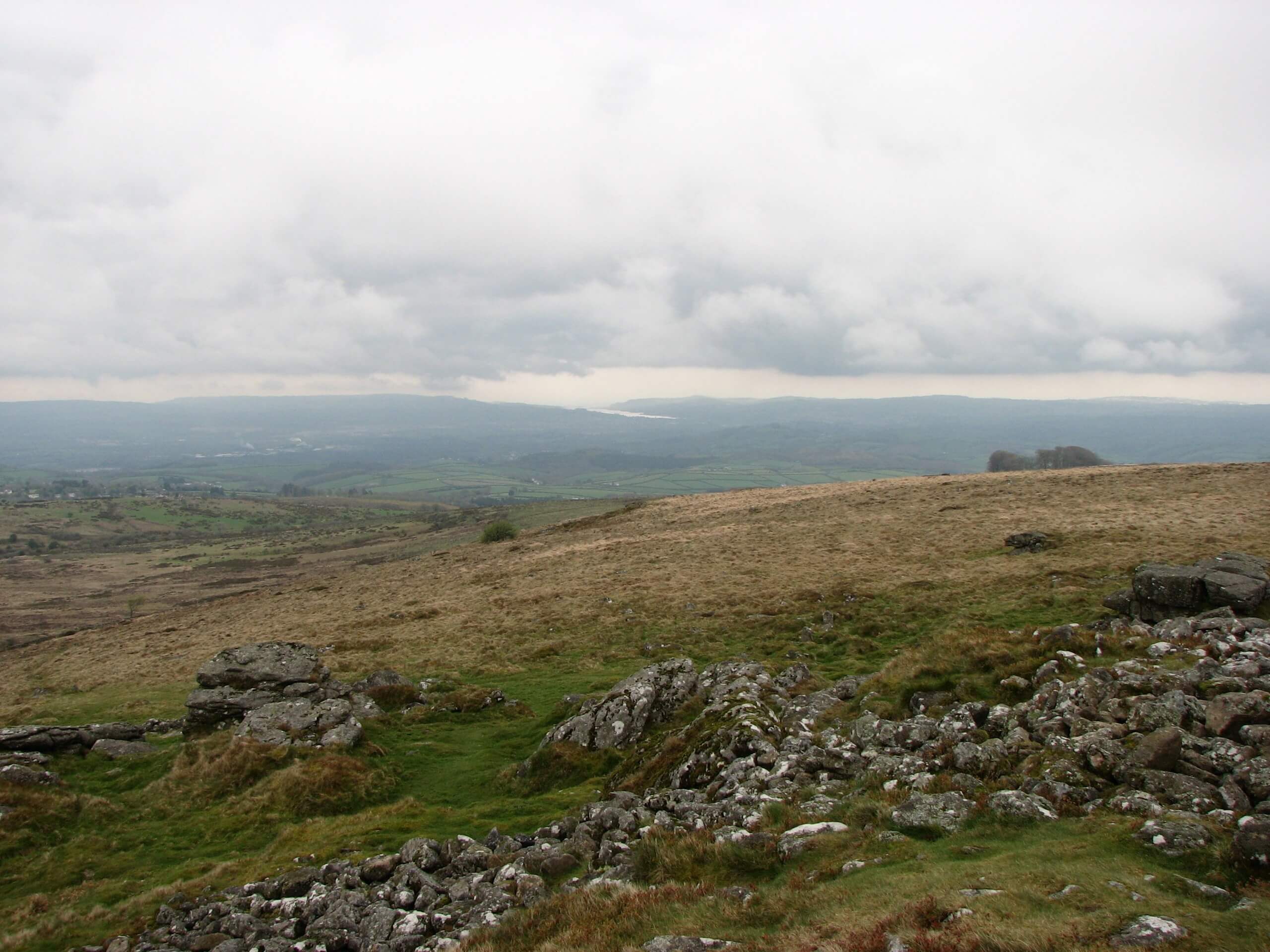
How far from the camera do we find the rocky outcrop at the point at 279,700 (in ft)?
67.6

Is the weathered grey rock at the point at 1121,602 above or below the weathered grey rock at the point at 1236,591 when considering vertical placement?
below

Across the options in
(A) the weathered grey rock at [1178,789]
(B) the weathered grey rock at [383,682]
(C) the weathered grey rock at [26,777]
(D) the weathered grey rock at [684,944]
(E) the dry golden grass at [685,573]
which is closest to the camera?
(D) the weathered grey rock at [684,944]

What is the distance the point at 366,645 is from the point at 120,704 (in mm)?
10738

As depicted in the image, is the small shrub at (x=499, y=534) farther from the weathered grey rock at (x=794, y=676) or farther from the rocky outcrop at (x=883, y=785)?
the rocky outcrop at (x=883, y=785)

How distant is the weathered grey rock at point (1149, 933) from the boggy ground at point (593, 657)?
306 mm

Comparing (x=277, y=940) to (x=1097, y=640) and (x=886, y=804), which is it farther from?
(x=1097, y=640)

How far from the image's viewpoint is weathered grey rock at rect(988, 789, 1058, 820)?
394 inches

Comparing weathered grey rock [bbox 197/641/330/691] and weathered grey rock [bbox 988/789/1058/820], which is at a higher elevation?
weathered grey rock [bbox 988/789/1058/820]

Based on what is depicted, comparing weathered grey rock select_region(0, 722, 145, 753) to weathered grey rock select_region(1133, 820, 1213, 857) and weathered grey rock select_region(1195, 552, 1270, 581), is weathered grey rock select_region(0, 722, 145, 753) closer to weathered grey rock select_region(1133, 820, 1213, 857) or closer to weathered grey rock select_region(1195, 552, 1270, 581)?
weathered grey rock select_region(1133, 820, 1213, 857)

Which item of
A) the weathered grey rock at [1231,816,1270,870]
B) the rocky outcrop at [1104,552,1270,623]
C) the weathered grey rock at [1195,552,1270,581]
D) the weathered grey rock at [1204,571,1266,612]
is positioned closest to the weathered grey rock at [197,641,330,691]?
the weathered grey rock at [1231,816,1270,870]

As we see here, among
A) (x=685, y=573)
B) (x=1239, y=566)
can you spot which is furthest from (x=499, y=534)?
(x=1239, y=566)

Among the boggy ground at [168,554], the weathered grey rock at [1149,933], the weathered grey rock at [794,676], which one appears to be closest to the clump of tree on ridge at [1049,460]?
the boggy ground at [168,554]

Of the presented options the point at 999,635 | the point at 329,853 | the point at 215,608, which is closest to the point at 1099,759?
the point at 999,635

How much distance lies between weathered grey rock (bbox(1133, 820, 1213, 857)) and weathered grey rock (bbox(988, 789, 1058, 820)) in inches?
53.1
